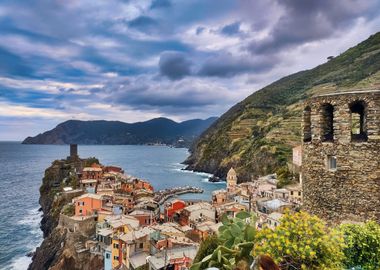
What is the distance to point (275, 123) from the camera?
131 metres

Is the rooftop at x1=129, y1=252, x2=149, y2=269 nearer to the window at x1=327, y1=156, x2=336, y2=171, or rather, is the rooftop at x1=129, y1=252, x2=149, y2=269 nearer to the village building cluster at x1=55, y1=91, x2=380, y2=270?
the village building cluster at x1=55, y1=91, x2=380, y2=270

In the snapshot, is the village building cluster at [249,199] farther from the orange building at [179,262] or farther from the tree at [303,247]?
the tree at [303,247]

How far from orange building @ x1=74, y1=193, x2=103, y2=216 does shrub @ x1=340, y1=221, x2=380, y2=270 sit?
49306 mm

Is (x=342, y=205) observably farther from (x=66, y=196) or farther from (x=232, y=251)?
(x=66, y=196)

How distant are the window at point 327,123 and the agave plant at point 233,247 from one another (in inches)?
117

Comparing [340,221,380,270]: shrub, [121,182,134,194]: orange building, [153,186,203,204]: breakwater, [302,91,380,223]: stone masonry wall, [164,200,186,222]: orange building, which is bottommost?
[153,186,203,204]: breakwater

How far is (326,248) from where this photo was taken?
717cm

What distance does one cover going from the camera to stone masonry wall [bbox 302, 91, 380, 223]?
854 cm

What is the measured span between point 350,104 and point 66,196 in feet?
209

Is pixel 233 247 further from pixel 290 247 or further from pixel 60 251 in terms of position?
pixel 60 251

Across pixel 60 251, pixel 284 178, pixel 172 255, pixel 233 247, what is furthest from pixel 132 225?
pixel 284 178

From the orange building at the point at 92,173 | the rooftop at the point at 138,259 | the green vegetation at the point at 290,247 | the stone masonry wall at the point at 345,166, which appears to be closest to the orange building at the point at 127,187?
the orange building at the point at 92,173

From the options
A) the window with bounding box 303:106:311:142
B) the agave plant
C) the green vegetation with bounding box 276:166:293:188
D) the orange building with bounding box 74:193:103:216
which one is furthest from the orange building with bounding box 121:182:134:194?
the agave plant

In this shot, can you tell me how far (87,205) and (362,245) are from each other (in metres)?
51.3
